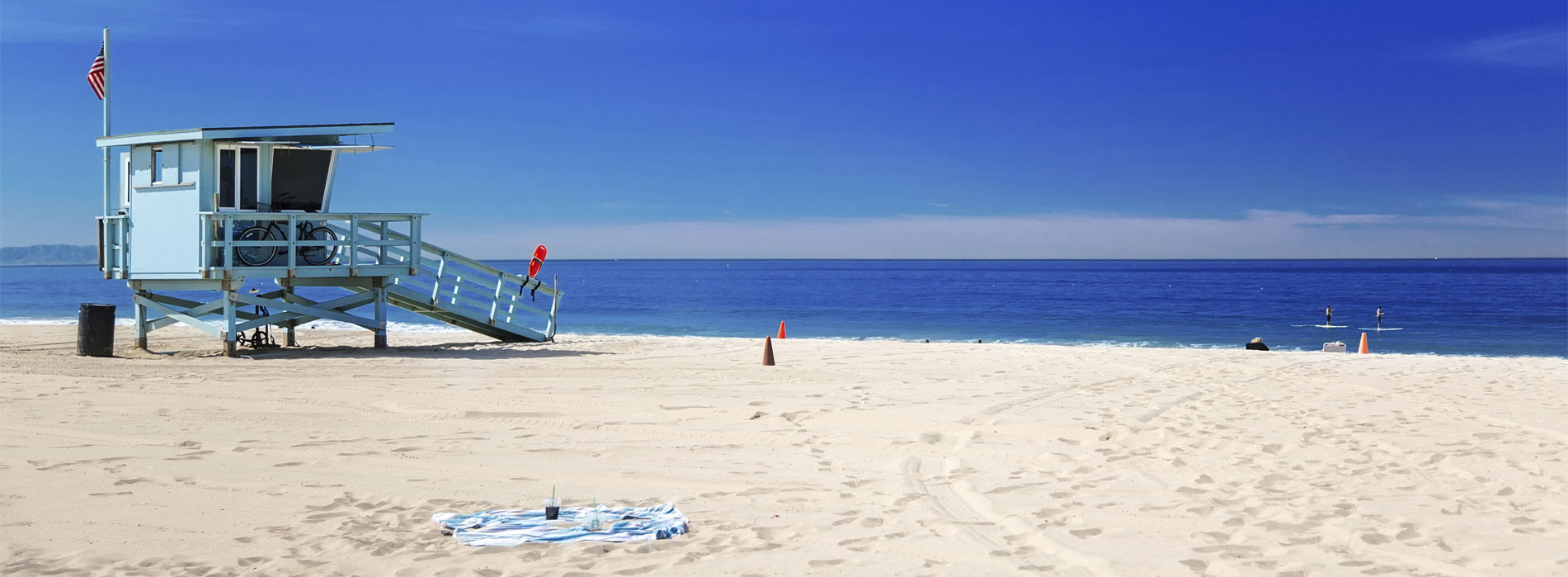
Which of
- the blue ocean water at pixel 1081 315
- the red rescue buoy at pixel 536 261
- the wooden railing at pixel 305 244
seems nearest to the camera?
the wooden railing at pixel 305 244

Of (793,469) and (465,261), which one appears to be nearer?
(793,469)

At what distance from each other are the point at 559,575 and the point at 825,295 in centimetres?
7202

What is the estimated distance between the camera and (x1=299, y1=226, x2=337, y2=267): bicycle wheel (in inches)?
687

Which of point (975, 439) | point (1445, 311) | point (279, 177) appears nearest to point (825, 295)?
point (1445, 311)

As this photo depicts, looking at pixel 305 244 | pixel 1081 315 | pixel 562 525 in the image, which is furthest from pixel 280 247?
pixel 1081 315

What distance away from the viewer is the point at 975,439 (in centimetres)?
927

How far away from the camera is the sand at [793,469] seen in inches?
219

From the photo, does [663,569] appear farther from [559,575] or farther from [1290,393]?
[1290,393]

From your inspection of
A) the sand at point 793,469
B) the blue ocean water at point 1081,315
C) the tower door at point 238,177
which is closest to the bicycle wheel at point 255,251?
the tower door at point 238,177

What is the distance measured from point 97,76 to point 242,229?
3598mm

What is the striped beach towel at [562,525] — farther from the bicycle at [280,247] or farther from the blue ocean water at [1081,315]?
the blue ocean water at [1081,315]

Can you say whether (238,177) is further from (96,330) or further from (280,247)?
(96,330)

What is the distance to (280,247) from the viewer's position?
16766 mm

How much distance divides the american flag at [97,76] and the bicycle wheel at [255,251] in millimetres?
3536
